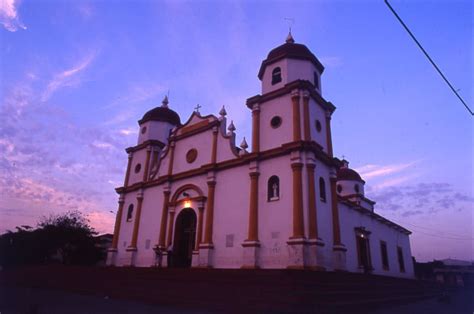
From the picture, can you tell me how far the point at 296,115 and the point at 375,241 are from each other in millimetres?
15082

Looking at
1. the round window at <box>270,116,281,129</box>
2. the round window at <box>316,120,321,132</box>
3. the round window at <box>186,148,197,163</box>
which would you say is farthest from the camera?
the round window at <box>186,148,197,163</box>

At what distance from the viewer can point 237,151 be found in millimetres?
18281

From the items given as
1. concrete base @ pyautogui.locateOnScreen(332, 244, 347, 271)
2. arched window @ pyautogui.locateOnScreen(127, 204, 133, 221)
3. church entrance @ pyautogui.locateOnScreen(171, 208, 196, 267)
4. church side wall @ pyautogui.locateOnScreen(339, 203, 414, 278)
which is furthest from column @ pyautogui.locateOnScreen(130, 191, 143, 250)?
church side wall @ pyautogui.locateOnScreen(339, 203, 414, 278)

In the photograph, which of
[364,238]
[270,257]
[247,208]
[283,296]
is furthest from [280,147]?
[364,238]

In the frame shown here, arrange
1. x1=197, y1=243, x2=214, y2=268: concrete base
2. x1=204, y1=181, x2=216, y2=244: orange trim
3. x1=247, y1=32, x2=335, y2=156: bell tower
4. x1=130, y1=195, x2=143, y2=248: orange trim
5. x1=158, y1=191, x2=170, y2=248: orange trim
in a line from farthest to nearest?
x1=130, y1=195, x2=143, y2=248: orange trim, x1=158, y1=191, x2=170, y2=248: orange trim, x1=204, y1=181, x2=216, y2=244: orange trim, x1=197, y1=243, x2=214, y2=268: concrete base, x1=247, y1=32, x2=335, y2=156: bell tower

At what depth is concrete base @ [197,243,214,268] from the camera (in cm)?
1648

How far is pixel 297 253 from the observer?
13289 mm

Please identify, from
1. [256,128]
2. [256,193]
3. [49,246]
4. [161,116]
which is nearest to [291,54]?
[256,128]

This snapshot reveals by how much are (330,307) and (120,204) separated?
1944 centimetres

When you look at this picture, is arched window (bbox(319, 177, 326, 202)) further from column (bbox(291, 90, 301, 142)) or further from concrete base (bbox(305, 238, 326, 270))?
concrete base (bbox(305, 238, 326, 270))

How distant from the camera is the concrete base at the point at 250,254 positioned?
48.0 feet

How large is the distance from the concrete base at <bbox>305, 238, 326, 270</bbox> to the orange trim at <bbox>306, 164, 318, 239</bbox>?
0.93 ft

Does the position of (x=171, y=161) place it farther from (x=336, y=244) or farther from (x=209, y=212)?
(x=336, y=244)

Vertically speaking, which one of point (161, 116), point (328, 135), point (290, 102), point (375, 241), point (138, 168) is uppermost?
point (161, 116)
